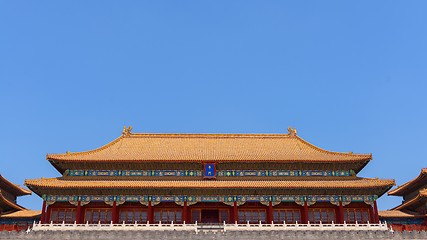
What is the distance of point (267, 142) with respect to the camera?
45.9 metres

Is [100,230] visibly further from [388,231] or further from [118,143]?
[388,231]

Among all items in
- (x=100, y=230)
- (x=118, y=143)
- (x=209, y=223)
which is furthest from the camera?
(x=118, y=143)

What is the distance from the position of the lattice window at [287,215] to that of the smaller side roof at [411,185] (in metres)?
12.5

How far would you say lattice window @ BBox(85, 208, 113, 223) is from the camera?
38438 millimetres

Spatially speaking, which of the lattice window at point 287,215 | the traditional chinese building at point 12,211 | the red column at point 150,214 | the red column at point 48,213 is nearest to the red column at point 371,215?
the lattice window at point 287,215

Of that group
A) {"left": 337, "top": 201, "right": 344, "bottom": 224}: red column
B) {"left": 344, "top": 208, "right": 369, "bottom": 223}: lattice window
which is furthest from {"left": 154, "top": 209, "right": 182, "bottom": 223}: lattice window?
{"left": 344, "top": 208, "right": 369, "bottom": 223}: lattice window

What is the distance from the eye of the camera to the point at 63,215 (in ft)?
127

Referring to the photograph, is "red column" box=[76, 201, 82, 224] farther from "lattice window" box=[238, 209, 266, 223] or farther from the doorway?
"lattice window" box=[238, 209, 266, 223]

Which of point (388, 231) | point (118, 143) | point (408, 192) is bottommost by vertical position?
point (388, 231)

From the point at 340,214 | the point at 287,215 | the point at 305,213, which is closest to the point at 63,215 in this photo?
the point at 287,215

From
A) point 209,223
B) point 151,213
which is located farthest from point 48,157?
point 209,223

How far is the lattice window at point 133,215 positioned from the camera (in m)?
38.5

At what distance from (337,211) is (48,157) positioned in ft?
89.2

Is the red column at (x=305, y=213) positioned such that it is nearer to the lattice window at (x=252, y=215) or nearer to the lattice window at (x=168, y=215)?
the lattice window at (x=252, y=215)
